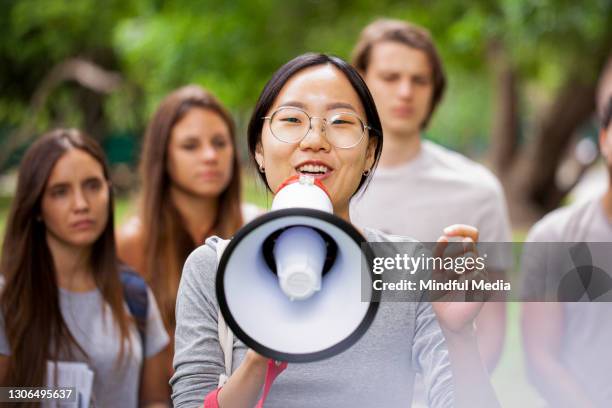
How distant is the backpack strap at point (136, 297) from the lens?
271 cm

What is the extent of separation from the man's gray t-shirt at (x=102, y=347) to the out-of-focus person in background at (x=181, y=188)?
25.3 inches

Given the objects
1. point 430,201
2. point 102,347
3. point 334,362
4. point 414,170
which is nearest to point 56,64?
point 414,170

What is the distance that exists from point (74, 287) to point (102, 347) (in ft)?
0.87

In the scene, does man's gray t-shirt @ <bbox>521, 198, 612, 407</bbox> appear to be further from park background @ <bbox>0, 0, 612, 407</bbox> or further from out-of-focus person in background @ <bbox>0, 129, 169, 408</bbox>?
park background @ <bbox>0, 0, 612, 407</bbox>

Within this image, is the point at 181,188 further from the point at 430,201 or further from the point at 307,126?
the point at 307,126

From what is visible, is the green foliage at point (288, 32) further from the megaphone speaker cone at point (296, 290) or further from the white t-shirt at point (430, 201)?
the megaphone speaker cone at point (296, 290)

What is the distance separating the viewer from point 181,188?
3535 mm

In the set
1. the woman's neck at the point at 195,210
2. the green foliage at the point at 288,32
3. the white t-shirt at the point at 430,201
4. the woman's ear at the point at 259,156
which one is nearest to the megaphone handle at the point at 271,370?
the woman's ear at the point at 259,156

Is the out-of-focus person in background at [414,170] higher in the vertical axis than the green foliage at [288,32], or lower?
lower

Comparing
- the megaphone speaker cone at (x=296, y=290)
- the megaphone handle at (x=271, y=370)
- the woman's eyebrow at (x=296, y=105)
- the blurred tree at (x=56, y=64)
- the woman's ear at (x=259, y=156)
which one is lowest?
the megaphone handle at (x=271, y=370)

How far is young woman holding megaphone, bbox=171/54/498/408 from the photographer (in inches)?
62.2

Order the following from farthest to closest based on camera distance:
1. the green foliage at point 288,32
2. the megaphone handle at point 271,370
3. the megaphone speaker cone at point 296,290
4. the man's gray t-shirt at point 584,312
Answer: the green foliage at point 288,32
the man's gray t-shirt at point 584,312
the megaphone handle at point 271,370
the megaphone speaker cone at point 296,290

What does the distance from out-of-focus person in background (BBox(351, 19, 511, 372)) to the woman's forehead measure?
4.95 ft

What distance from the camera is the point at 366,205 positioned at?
3305 millimetres
